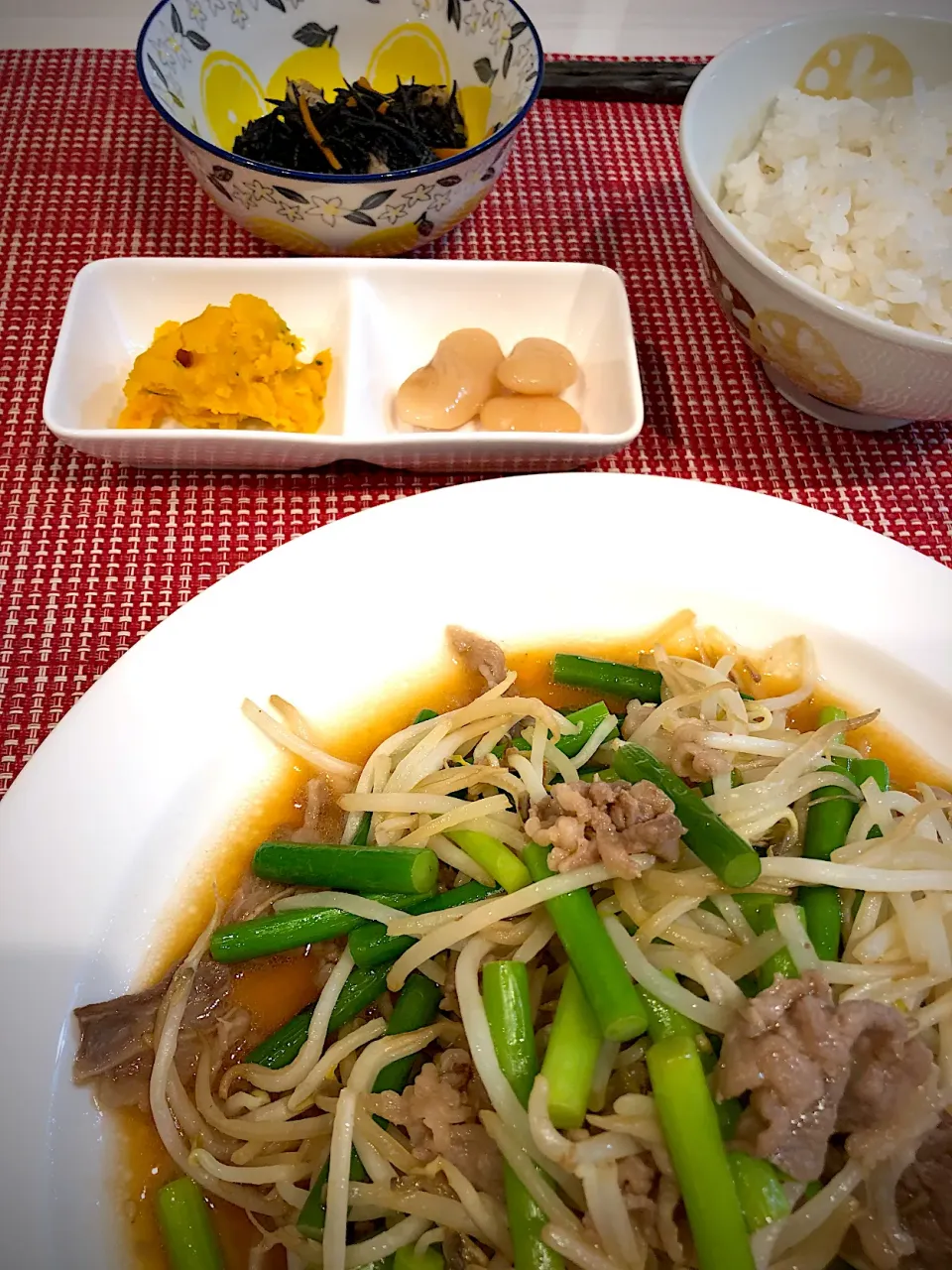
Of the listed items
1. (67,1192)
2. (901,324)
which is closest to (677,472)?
(901,324)

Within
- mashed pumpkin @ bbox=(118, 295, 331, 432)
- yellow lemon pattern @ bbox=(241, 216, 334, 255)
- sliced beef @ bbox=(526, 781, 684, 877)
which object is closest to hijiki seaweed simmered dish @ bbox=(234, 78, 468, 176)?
yellow lemon pattern @ bbox=(241, 216, 334, 255)

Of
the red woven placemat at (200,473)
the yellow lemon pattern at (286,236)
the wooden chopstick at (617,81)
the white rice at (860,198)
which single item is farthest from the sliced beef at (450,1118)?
the wooden chopstick at (617,81)

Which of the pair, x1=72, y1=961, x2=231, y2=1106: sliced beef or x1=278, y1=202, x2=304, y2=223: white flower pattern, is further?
x1=278, y1=202, x2=304, y2=223: white flower pattern

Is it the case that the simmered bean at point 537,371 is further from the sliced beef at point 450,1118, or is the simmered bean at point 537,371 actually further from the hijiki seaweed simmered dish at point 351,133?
the sliced beef at point 450,1118

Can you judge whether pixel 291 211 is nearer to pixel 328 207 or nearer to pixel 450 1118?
pixel 328 207

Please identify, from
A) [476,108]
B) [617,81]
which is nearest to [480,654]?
[476,108]

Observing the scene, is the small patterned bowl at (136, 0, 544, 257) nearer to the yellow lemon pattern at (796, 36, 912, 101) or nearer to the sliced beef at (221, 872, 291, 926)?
the yellow lemon pattern at (796, 36, 912, 101)

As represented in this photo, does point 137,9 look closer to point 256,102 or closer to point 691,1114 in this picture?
point 256,102
